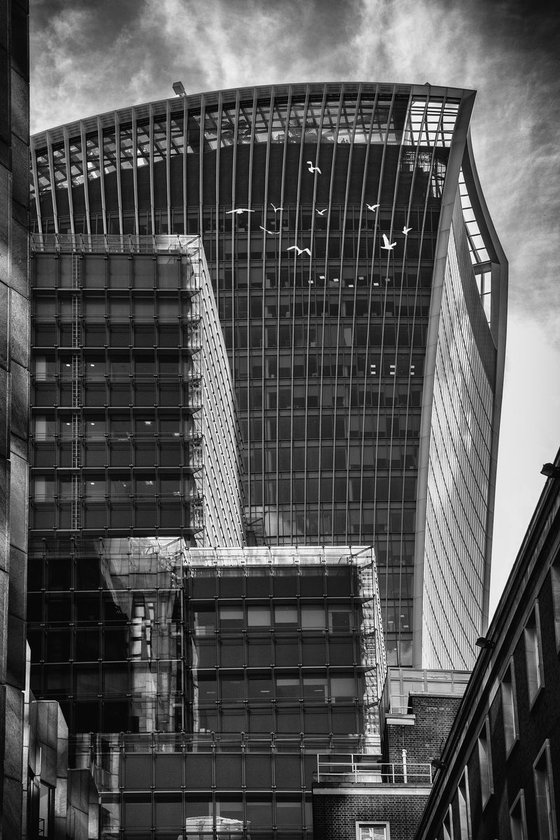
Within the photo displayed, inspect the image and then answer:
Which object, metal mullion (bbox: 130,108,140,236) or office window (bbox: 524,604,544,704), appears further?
metal mullion (bbox: 130,108,140,236)

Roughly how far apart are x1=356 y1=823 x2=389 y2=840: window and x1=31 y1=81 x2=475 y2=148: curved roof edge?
125m

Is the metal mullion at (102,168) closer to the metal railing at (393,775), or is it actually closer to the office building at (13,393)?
the metal railing at (393,775)

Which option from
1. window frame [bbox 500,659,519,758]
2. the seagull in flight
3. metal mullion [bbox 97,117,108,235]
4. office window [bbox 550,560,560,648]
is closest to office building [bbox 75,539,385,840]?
window frame [bbox 500,659,519,758]

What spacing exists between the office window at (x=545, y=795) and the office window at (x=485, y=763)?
6306mm

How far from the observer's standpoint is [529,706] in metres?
37.1

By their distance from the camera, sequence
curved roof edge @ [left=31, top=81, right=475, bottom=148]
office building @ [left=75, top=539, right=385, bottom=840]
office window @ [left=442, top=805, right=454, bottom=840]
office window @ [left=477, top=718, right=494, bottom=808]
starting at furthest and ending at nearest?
curved roof edge @ [left=31, top=81, right=475, bottom=148] < office building @ [left=75, top=539, right=385, bottom=840] < office window @ [left=442, top=805, right=454, bottom=840] < office window @ [left=477, top=718, right=494, bottom=808]

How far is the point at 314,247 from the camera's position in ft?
606

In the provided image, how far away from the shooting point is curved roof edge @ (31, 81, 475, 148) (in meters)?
→ 182

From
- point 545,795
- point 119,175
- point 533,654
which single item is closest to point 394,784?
point 533,654

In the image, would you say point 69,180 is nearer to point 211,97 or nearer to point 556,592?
point 211,97

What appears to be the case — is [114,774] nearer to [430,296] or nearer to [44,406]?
[44,406]

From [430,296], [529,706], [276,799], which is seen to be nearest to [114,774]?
[276,799]

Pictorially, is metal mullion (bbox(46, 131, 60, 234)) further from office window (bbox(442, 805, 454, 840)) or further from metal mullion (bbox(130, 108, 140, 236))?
office window (bbox(442, 805, 454, 840))

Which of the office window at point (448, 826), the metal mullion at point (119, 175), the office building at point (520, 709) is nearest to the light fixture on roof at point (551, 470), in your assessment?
the office building at point (520, 709)
